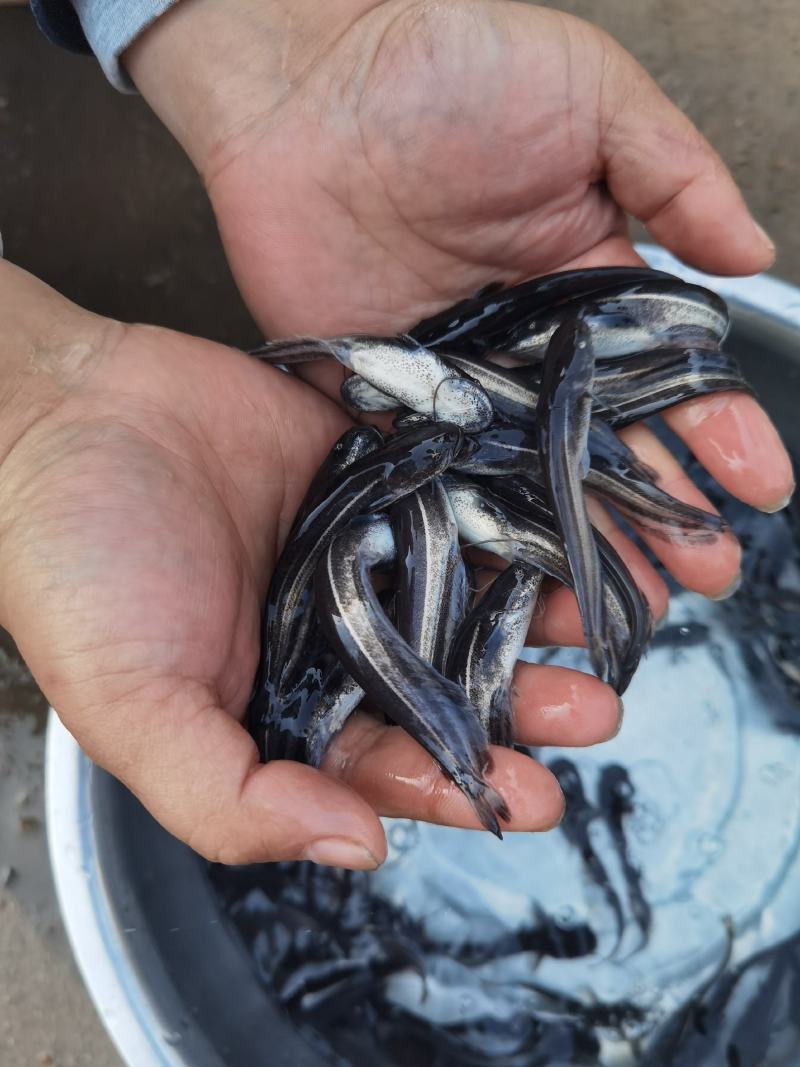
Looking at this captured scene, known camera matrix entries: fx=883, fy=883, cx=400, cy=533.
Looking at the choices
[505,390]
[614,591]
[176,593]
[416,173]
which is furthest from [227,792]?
[416,173]

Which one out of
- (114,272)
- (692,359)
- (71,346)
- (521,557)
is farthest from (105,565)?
(114,272)

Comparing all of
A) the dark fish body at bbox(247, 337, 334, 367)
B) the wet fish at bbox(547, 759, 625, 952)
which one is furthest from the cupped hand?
the wet fish at bbox(547, 759, 625, 952)

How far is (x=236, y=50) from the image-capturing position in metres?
1.73

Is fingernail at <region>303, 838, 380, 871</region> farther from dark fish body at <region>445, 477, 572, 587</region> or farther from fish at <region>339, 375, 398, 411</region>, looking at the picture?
fish at <region>339, 375, 398, 411</region>

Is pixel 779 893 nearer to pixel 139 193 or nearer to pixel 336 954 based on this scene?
pixel 336 954

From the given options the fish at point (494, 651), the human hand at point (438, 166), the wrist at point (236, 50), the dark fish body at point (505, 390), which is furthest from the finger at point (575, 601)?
the wrist at point (236, 50)

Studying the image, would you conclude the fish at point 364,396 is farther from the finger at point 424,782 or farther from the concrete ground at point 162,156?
the concrete ground at point 162,156

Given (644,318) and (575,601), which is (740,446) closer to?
(644,318)

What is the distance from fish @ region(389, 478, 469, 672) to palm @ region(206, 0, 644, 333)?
50cm

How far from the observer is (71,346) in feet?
5.03

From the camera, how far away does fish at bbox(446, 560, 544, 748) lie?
1436mm

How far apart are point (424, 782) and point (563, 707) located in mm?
292

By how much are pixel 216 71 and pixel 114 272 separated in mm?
816

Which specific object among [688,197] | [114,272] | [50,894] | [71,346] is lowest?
[50,894]
